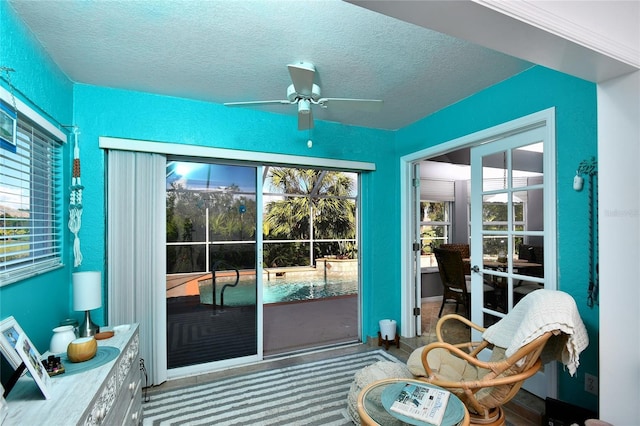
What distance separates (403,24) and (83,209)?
272 centimetres

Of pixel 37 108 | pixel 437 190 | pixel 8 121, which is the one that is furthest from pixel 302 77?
pixel 437 190

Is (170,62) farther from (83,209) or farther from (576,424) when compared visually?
(576,424)

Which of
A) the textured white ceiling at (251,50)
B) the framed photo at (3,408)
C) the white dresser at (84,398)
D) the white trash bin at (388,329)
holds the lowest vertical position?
the white trash bin at (388,329)

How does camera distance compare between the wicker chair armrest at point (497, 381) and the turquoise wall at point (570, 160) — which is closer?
the wicker chair armrest at point (497, 381)

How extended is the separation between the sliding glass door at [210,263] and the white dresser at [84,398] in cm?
107

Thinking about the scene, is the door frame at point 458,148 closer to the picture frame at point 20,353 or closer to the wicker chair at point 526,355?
the wicker chair at point 526,355

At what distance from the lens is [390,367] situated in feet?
7.58

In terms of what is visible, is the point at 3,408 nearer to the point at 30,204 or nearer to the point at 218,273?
the point at 30,204

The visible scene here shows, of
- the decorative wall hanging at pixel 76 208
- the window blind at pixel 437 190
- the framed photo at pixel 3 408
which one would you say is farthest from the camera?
the window blind at pixel 437 190

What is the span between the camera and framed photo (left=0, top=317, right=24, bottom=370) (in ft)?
4.04

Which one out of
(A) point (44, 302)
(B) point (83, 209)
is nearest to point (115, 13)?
(B) point (83, 209)

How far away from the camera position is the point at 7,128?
58.9 inches

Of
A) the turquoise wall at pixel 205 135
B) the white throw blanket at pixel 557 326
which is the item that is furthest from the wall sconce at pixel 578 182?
the turquoise wall at pixel 205 135

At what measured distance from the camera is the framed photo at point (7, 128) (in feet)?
4.79
